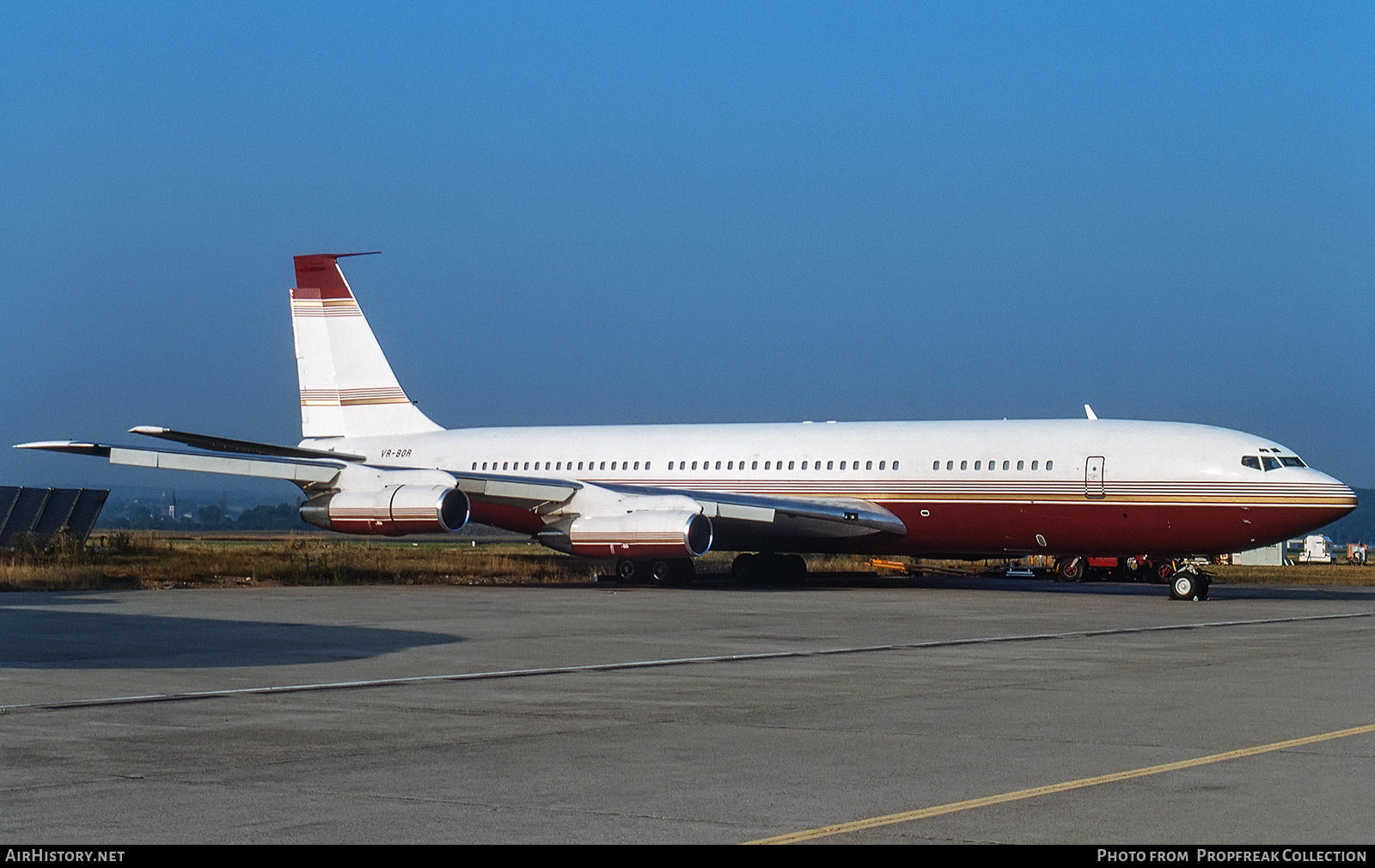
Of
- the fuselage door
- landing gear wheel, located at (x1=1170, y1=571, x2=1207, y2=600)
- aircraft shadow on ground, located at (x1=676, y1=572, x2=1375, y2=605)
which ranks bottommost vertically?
aircraft shadow on ground, located at (x1=676, y1=572, x2=1375, y2=605)

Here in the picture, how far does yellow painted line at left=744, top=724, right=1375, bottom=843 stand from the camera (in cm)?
787

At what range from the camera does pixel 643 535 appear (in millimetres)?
33938

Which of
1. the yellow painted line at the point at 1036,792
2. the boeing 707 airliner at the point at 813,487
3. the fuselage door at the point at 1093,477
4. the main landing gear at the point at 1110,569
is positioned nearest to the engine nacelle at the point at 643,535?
the boeing 707 airliner at the point at 813,487

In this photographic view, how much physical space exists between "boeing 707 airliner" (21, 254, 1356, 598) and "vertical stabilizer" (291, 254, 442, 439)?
0.78 meters

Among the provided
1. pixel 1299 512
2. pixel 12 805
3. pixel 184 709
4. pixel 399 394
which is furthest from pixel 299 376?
pixel 12 805

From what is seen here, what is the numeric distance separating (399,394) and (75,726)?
106 ft

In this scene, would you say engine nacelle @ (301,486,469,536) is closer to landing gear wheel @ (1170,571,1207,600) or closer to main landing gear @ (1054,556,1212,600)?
landing gear wheel @ (1170,571,1207,600)

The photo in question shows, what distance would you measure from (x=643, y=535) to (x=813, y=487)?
4.79 meters

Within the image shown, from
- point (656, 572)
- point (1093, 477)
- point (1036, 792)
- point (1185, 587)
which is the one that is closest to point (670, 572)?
point (656, 572)

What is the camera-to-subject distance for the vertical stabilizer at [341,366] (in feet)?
143

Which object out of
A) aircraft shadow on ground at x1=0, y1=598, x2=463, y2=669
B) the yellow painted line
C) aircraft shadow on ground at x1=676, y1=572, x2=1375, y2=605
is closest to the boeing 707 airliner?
aircraft shadow on ground at x1=676, y1=572, x2=1375, y2=605

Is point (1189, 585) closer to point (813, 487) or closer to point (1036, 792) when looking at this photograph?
point (813, 487)

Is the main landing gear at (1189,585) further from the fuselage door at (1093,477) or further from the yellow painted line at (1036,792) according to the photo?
the yellow painted line at (1036,792)

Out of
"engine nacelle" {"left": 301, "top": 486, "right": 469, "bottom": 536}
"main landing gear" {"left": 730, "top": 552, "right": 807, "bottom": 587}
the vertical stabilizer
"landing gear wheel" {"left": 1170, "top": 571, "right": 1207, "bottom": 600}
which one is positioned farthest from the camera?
the vertical stabilizer
